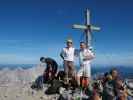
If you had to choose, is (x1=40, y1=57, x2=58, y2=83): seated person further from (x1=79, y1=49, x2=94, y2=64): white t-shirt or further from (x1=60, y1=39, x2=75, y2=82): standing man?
(x1=79, y1=49, x2=94, y2=64): white t-shirt

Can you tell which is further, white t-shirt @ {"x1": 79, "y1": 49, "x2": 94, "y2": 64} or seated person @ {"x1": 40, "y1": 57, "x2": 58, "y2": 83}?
seated person @ {"x1": 40, "y1": 57, "x2": 58, "y2": 83}

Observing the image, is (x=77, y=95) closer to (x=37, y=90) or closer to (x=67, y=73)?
(x=67, y=73)

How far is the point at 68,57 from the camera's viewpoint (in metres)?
18.9

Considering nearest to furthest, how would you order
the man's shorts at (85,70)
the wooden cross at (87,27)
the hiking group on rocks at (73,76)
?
1. the hiking group on rocks at (73,76)
2. the man's shorts at (85,70)
3. the wooden cross at (87,27)

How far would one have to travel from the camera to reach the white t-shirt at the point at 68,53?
1880 centimetres

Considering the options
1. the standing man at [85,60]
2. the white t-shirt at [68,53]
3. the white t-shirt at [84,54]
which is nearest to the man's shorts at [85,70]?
the standing man at [85,60]

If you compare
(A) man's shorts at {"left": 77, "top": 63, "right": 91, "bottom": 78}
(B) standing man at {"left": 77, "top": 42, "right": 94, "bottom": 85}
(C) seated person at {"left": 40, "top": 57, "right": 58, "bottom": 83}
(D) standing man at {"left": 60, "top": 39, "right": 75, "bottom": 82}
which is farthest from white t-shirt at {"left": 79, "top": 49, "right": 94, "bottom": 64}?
(C) seated person at {"left": 40, "top": 57, "right": 58, "bottom": 83}

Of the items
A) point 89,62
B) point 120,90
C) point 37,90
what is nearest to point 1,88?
point 37,90

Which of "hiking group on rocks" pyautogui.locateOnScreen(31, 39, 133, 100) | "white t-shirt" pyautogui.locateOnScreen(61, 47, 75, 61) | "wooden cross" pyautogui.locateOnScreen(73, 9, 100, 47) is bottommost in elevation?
"hiking group on rocks" pyautogui.locateOnScreen(31, 39, 133, 100)

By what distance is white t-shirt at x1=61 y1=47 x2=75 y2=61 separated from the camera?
61.7 feet

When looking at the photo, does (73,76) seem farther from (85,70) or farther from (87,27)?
(87,27)

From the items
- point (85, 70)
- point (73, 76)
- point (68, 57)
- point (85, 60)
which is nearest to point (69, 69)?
point (73, 76)

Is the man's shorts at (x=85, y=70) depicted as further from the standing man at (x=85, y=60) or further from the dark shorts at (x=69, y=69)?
the dark shorts at (x=69, y=69)

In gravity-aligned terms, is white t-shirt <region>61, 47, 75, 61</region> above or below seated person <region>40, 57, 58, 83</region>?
above
